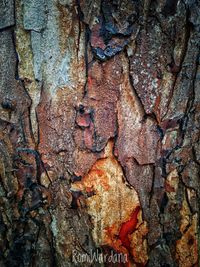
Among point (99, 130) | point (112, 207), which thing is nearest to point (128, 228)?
point (112, 207)

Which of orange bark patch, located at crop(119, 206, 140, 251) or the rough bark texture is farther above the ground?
the rough bark texture

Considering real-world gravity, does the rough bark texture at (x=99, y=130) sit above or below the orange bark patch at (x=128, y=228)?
above

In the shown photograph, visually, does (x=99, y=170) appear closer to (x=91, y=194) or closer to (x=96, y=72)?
(x=91, y=194)

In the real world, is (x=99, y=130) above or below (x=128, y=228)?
above

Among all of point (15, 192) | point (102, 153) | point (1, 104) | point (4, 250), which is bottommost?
point (4, 250)

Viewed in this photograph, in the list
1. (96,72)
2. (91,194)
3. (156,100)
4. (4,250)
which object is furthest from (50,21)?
(4,250)

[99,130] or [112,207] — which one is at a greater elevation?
[99,130]

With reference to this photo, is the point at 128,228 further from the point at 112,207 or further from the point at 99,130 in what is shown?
the point at 99,130

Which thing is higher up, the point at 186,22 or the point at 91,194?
the point at 186,22
